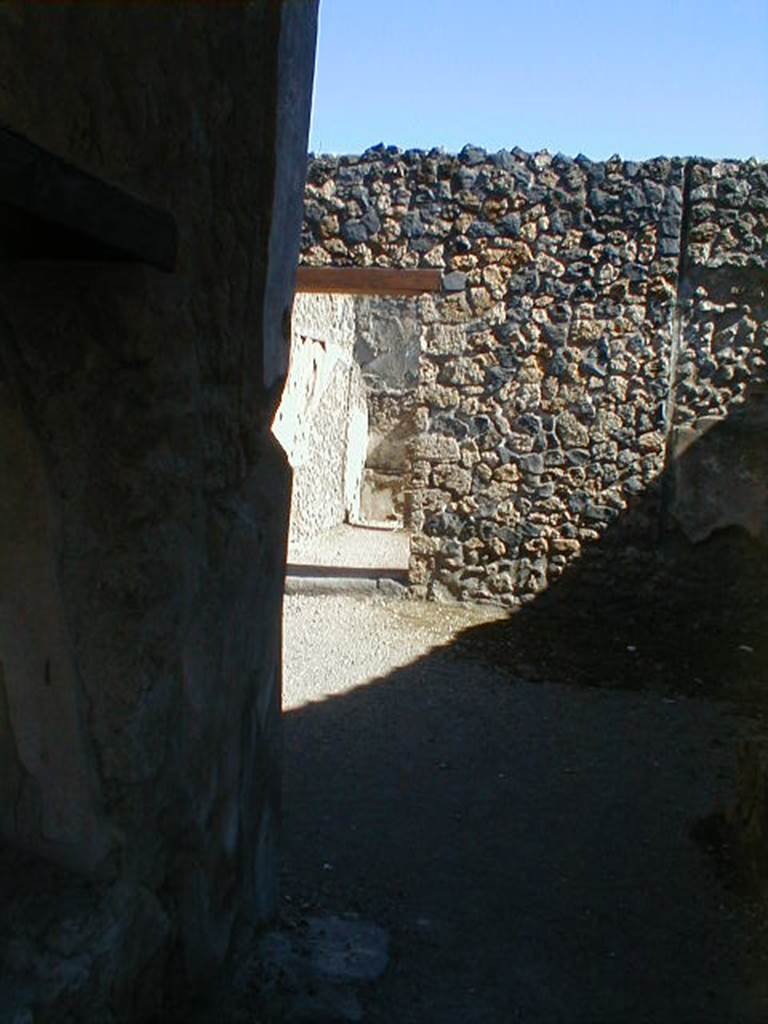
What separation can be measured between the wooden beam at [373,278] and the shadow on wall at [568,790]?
2057 millimetres

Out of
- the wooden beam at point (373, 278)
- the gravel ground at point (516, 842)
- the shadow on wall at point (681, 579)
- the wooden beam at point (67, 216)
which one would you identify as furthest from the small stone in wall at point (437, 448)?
the wooden beam at point (67, 216)

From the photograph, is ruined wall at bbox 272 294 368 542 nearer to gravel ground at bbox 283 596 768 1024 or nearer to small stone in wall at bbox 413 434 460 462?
small stone in wall at bbox 413 434 460 462

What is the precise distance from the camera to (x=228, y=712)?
2.59 metres

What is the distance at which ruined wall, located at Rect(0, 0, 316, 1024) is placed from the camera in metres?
1.99

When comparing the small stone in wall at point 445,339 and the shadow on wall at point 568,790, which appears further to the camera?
the small stone in wall at point 445,339

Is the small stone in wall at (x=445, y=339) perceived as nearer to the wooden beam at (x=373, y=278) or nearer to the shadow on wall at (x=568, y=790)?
the wooden beam at (x=373, y=278)

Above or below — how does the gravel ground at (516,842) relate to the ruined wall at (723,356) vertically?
below

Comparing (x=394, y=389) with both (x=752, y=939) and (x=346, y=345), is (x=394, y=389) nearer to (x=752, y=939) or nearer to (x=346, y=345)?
(x=346, y=345)

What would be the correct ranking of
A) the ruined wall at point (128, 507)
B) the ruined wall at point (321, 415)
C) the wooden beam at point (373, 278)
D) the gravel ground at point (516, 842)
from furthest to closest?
the ruined wall at point (321, 415) → the wooden beam at point (373, 278) → the gravel ground at point (516, 842) → the ruined wall at point (128, 507)

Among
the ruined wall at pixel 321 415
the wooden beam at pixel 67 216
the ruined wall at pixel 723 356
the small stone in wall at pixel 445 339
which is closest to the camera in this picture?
the wooden beam at pixel 67 216

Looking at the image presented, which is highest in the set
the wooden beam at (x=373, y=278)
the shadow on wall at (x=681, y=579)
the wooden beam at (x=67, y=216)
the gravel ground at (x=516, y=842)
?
the wooden beam at (x=373, y=278)

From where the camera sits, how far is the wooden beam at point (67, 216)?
160 centimetres

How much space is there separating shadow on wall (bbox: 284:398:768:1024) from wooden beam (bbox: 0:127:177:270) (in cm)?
185

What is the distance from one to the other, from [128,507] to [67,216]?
2.01ft
